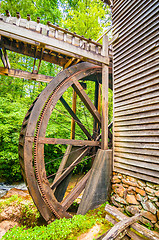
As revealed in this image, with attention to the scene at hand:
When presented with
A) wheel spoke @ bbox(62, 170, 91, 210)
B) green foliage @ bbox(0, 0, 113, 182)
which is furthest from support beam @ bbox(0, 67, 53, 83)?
wheel spoke @ bbox(62, 170, 91, 210)

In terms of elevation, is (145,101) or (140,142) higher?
(145,101)

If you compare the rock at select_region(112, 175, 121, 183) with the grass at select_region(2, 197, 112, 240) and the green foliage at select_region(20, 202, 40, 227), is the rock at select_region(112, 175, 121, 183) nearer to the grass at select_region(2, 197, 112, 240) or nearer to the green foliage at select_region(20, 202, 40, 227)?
the grass at select_region(2, 197, 112, 240)

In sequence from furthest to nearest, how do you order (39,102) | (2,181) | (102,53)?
(2,181), (102,53), (39,102)

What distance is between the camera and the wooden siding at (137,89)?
2.58 meters

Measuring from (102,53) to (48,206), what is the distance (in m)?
3.98

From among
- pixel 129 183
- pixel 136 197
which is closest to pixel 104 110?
pixel 129 183

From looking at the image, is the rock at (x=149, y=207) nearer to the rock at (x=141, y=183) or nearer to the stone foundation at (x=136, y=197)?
the stone foundation at (x=136, y=197)

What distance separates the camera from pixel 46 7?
26.7 feet

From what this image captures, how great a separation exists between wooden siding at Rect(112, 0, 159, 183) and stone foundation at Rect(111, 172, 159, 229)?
16 cm

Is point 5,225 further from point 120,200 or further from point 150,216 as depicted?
point 150,216

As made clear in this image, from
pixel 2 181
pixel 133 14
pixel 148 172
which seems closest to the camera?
pixel 148 172

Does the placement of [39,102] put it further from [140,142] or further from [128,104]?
[140,142]

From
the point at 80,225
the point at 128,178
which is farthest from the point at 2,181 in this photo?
the point at 128,178

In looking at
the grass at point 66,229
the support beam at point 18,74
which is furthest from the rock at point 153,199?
the support beam at point 18,74
